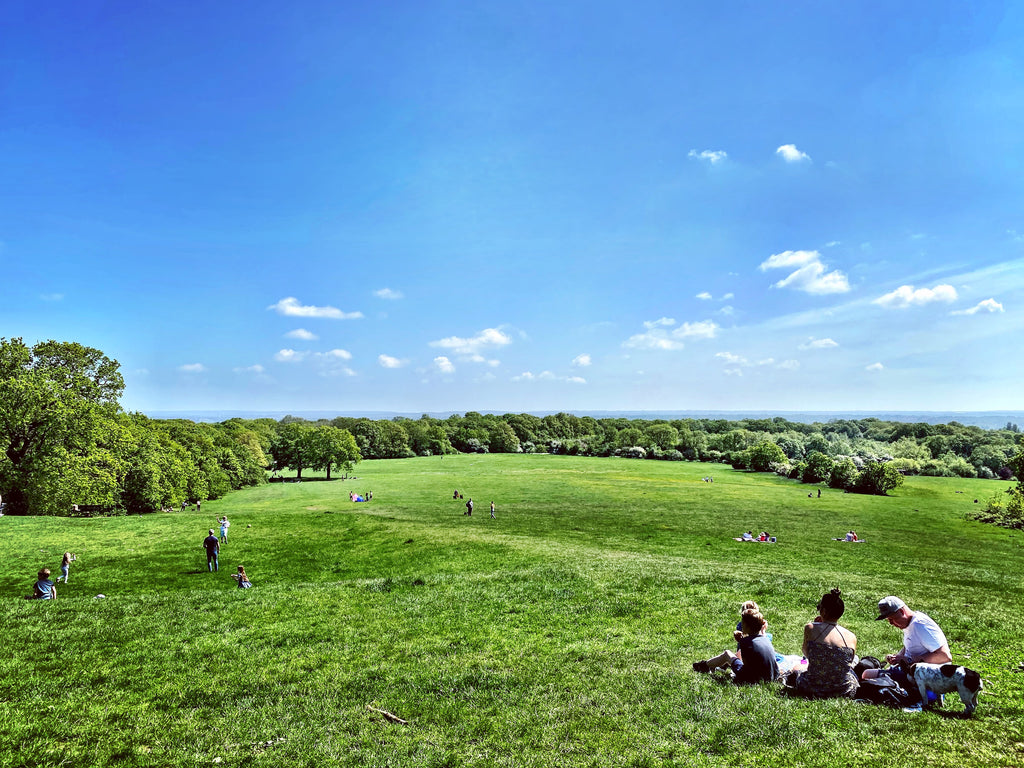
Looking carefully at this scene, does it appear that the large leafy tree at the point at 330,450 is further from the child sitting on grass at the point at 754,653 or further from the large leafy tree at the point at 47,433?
the child sitting on grass at the point at 754,653

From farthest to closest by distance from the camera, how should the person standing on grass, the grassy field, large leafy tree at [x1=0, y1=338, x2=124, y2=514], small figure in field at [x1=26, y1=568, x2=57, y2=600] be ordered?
large leafy tree at [x1=0, y1=338, x2=124, y2=514], the person standing on grass, small figure in field at [x1=26, y1=568, x2=57, y2=600], the grassy field

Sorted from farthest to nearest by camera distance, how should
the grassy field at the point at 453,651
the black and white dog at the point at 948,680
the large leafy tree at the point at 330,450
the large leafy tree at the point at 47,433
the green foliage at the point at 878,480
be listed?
the large leafy tree at the point at 330,450
the green foliage at the point at 878,480
the large leafy tree at the point at 47,433
the black and white dog at the point at 948,680
the grassy field at the point at 453,651

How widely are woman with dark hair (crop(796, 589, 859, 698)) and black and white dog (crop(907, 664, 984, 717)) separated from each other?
1037 mm

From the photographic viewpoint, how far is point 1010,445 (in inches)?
5295

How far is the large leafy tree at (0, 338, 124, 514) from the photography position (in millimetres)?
42344

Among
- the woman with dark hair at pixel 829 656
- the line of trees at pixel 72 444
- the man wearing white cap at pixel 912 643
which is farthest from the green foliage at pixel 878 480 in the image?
the line of trees at pixel 72 444

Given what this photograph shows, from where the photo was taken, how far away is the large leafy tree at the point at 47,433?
42344mm

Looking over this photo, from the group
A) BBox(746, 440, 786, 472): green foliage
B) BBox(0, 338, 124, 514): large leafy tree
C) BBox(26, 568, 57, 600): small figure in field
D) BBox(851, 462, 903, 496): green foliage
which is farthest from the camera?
BBox(746, 440, 786, 472): green foliage

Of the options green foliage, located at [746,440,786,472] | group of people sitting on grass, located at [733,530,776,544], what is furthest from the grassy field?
green foliage, located at [746,440,786,472]

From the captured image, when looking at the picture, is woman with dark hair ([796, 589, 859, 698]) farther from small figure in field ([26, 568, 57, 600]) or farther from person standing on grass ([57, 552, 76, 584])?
person standing on grass ([57, 552, 76, 584])

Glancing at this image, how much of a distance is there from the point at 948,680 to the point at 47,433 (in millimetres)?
61236

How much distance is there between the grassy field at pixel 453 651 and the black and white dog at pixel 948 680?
340 millimetres

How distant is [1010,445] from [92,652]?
7612 inches

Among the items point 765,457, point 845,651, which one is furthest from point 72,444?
point 765,457
